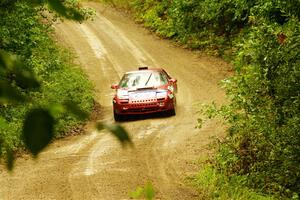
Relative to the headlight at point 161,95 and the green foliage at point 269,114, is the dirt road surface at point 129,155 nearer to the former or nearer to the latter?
the headlight at point 161,95

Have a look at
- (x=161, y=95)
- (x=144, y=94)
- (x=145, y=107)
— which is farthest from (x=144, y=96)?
(x=161, y=95)

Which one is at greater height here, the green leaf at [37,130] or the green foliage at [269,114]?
the green leaf at [37,130]

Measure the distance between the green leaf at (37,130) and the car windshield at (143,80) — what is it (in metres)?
16.8

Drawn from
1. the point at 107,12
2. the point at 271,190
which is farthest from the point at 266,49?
the point at 107,12

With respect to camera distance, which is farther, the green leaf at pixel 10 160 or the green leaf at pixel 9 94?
the green leaf at pixel 10 160

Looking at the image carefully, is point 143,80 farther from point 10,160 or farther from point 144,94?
point 10,160

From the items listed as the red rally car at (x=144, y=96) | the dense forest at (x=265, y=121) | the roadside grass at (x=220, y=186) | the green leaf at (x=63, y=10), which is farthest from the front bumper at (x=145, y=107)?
the green leaf at (x=63, y=10)

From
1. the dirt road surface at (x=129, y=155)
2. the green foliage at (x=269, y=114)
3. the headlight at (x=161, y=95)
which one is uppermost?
the green foliage at (x=269, y=114)

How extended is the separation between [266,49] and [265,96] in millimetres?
755

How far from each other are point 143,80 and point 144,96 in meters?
0.73

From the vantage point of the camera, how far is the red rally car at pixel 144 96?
1752 cm

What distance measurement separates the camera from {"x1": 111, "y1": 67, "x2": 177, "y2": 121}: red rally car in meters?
17.5

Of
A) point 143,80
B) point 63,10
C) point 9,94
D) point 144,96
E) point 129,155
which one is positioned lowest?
point 129,155

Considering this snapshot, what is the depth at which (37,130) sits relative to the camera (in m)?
1.06
